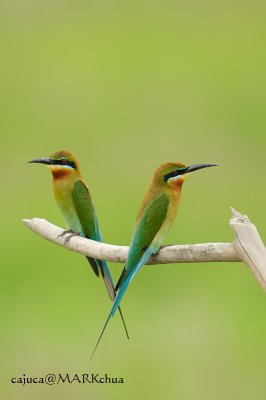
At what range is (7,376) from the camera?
561 cm

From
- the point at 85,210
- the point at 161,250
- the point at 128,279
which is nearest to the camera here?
the point at 128,279

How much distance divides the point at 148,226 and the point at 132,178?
6.22m

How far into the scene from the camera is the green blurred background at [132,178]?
587 cm

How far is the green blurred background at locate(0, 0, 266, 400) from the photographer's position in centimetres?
587

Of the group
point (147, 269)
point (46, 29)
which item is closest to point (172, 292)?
point (147, 269)

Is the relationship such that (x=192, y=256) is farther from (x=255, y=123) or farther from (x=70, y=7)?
(x=70, y=7)

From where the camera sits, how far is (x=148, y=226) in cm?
291

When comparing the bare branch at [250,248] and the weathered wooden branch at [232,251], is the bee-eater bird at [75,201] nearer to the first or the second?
the weathered wooden branch at [232,251]

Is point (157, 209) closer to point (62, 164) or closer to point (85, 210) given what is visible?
point (62, 164)

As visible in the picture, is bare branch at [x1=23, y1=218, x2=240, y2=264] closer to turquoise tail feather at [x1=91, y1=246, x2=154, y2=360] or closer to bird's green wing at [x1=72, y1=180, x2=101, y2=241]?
turquoise tail feather at [x1=91, y1=246, x2=154, y2=360]

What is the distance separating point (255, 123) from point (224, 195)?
213 centimetres

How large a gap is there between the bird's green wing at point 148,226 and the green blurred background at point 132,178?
2310mm

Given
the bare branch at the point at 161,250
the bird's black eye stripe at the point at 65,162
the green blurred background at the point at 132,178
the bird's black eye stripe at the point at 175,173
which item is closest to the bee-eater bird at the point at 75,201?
the bird's black eye stripe at the point at 65,162

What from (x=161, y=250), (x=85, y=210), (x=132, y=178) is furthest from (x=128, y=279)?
(x=132, y=178)
